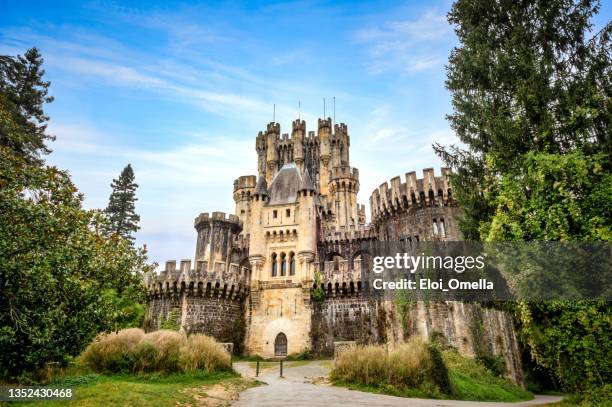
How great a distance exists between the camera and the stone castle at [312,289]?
23.0 m

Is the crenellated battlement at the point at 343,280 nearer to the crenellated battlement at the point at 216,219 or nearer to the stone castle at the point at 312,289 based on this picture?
the stone castle at the point at 312,289

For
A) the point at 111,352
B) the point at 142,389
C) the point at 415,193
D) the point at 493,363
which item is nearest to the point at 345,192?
the point at 415,193

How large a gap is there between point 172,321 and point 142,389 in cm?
1953

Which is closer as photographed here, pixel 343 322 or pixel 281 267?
pixel 343 322

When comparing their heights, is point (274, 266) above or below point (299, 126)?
below

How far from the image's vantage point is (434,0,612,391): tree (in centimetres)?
1118

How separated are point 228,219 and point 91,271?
2702cm

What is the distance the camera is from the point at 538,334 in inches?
467

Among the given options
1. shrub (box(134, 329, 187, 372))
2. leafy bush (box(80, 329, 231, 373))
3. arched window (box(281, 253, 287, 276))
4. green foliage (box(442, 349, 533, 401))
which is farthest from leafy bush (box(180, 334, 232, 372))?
arched window (box(281, 253, 287, 276))

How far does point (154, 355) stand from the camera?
16047 millimetres

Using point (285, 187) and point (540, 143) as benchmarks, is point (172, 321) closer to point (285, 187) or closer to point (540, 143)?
point (285, 187)

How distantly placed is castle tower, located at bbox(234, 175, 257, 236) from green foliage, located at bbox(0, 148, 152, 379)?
32.0 metres

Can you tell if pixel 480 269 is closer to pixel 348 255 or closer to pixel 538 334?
pixel 538 334

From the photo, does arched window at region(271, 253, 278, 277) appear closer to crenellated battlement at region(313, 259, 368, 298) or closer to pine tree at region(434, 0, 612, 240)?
crenellated battlement at region(313, 259, 368, 298)
